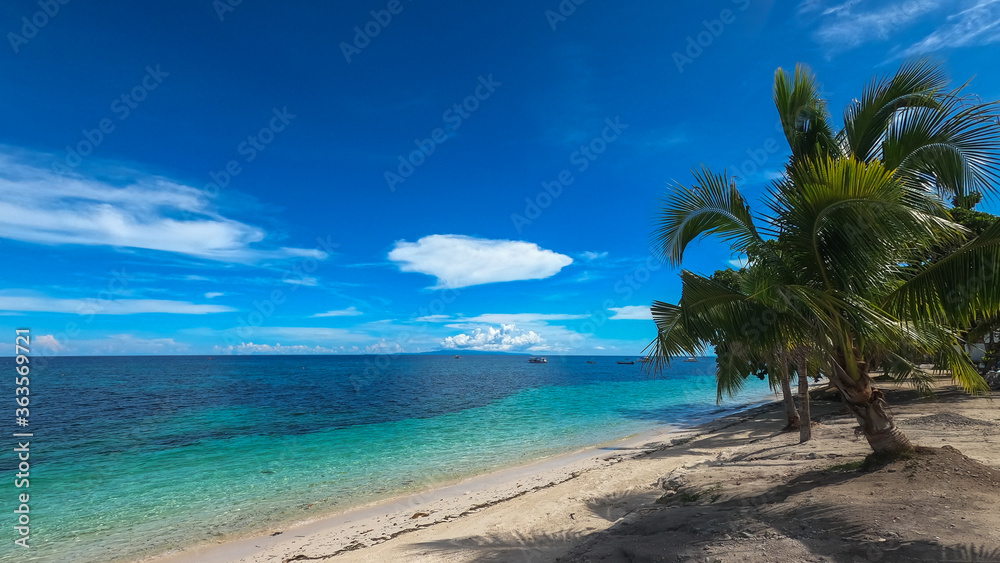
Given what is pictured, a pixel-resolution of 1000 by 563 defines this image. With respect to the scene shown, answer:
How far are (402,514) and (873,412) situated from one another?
33.0 feet

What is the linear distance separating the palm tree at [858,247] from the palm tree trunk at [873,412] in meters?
0.02

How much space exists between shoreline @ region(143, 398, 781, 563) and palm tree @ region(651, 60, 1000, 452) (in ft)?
24.2

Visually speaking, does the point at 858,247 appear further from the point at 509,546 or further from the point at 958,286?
the point at 509,546

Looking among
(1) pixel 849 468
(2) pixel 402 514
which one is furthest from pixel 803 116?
(2) pixel 402 514

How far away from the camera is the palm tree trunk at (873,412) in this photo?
244 inches

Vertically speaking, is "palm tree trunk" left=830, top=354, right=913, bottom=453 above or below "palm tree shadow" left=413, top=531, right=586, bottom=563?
above

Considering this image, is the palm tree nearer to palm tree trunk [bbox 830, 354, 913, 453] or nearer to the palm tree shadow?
palm tree trunk [bbox 830, 354, 913, 453]

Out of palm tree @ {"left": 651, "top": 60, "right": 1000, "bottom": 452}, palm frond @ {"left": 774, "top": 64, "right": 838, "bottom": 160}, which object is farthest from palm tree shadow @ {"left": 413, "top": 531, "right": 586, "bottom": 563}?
palm frond @ {"left": 774, "top": 64, "right": 838, "bottom": 160}

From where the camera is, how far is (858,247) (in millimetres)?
5617

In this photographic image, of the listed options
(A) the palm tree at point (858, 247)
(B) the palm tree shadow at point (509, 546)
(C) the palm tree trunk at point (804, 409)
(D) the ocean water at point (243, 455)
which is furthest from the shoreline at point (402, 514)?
(A) the palm tree at point (858, 247)

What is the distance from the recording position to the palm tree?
511 cm

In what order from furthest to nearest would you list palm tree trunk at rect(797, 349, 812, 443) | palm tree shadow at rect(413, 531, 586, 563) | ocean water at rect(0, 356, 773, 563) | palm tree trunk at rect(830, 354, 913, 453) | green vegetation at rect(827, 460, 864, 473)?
palm tree trunk at rect(797, 349, 812, 443), ocean water at rect(0, 356, 773, 563), palm tree shadow at rect(413, 531, 586, 563), green vegetation at rect(827, 460, 864, 473), palm tree trunk at rect(830, 354, 913, 453)

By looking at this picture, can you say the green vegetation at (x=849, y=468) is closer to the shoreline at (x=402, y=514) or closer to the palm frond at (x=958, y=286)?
the palm frond at (x=958, y=286)

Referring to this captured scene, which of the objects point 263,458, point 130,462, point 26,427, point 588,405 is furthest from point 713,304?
point 26,427
